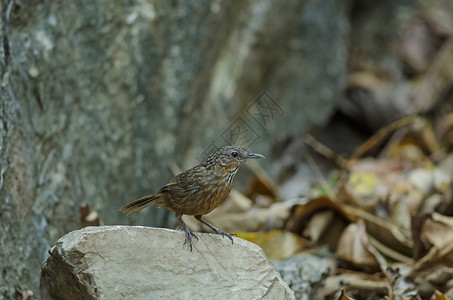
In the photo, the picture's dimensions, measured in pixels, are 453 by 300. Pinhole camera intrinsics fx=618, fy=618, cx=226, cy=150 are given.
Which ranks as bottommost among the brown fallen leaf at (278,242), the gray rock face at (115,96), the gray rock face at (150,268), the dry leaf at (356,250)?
the dry leaf at (356,250)

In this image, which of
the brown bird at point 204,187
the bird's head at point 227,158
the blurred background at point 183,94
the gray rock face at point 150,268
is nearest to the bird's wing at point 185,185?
the brown bird at point 204,187

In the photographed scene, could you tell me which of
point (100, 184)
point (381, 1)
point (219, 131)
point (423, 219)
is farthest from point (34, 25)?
point (381, 1)

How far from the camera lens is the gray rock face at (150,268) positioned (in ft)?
11.0

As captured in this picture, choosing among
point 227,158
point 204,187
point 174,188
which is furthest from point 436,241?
point 174,188

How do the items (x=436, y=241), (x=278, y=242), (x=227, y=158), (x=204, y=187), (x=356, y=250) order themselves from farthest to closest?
(x=278, y=242) < (x=356, y=250) < (x=436, y=241) < (x=227, y=158) < (x=204, y=187)

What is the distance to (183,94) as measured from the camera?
596cm

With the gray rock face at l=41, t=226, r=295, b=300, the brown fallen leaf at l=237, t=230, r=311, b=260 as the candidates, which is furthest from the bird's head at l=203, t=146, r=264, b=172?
the brown fallen leaf at l=237, t=230, r=311, b=260

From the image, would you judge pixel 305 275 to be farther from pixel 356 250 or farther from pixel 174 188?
pixel 174 188

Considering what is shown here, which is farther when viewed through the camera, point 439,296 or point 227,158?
point 227,158

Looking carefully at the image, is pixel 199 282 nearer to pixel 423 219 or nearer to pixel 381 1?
pixel 423 219

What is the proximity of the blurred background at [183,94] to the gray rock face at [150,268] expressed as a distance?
63 centimetres

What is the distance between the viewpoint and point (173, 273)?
349 cm

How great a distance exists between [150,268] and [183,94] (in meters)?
2.77

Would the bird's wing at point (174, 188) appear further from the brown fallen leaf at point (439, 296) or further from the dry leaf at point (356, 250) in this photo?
the brown fallen leaf at point (439, 296)
